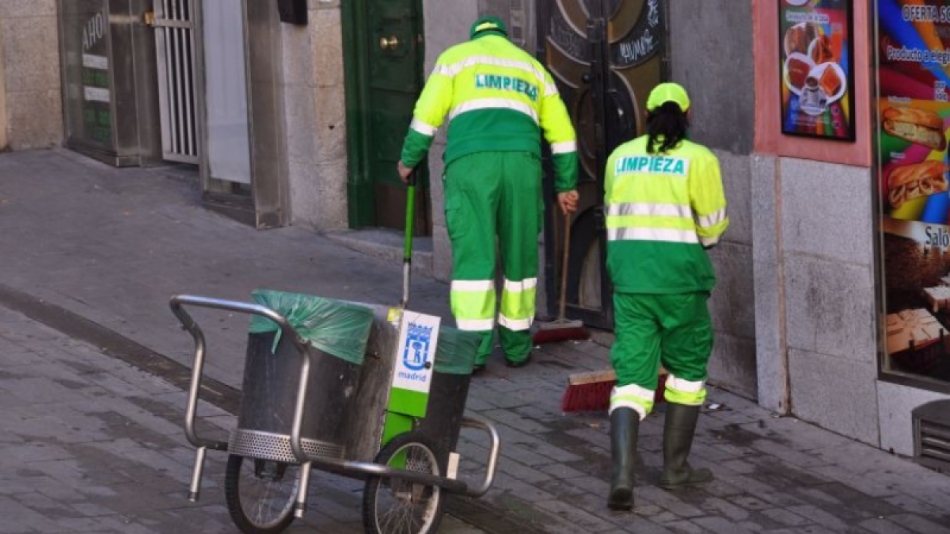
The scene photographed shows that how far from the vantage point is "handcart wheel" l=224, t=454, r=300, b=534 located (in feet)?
22.5

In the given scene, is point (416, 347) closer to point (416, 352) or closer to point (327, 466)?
point (416, 352)

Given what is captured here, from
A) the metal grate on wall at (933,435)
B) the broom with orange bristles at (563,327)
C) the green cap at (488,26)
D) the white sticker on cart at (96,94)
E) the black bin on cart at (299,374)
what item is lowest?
the metal grate on wall at (933,435)

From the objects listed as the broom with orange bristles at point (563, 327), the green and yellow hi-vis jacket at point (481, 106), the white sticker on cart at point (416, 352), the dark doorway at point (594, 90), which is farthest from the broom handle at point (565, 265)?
the white sticker on cart at point (416, 352)

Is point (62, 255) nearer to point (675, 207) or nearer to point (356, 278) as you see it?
point (356, 278)

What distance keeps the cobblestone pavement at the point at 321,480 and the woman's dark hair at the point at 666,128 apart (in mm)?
1483

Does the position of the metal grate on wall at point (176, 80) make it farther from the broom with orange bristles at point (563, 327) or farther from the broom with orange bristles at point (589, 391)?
the broom with orange bristles at point (589, 391)

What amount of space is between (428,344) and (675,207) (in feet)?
4.35

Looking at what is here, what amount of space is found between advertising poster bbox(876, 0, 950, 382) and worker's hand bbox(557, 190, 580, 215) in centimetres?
177

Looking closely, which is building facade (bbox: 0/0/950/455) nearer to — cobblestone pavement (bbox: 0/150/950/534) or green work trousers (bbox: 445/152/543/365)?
cobblestone pavement (bbox: 0/150/950/534)

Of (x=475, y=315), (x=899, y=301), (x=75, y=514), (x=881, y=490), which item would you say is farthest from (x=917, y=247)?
(x=75, y=514)

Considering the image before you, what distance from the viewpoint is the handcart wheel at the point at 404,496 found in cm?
680

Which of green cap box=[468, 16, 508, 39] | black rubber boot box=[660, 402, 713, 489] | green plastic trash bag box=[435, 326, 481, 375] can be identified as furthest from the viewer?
green cap box=[468, 16, 508, 39]

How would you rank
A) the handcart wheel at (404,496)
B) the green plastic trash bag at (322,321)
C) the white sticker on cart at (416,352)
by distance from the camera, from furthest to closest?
1. the white sticker on cart at (416,352)
2. the handcart wheel at (404,496)
3. the green plastic trash bag at (322,321)

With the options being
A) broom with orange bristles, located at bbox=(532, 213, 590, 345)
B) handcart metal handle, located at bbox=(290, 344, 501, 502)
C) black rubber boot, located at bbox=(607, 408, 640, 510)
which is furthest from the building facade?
handcart metal handle, located at bbox=(290, 344, 501, 502)
